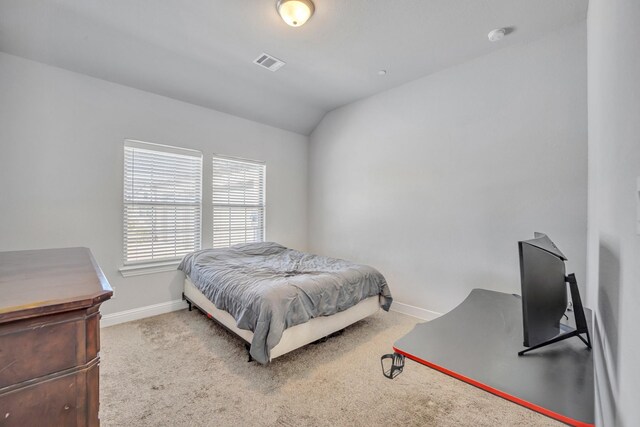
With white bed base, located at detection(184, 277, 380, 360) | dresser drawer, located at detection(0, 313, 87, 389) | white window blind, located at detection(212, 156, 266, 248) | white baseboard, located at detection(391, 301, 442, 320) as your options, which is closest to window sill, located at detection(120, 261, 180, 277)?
white bed base, located at detection(184, 277, 380, 360)

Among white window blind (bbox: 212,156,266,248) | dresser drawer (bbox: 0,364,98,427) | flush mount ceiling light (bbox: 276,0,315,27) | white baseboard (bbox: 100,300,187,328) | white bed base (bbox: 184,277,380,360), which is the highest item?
flush mount ceiling light (bbox: 276,0,315,27)

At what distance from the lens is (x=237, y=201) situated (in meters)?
4.08

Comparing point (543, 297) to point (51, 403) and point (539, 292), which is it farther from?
point (51, 403)

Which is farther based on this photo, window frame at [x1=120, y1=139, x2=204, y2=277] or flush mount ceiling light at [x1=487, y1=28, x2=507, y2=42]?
window frame at [x1=120, y1=139, x2=204, y2=277]

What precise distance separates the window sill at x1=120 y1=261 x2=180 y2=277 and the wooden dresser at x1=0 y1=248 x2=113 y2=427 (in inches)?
96.8

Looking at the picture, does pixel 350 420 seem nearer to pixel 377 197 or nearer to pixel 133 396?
pixel 133 396

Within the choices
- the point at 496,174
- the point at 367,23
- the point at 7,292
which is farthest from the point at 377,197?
the point at 7,292

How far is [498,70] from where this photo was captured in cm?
277

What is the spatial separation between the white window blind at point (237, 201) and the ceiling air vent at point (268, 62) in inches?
55.8

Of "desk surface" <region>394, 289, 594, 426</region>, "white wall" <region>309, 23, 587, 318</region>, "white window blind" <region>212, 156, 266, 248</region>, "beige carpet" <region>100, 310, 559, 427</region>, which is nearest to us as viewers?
"desk surface" <region>394, 289, 594, 426</region>

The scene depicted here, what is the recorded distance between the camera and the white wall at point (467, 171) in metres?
2.40

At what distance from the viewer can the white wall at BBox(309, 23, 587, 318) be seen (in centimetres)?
240

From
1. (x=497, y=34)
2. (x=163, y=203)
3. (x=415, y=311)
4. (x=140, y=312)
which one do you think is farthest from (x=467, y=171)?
(x=140, y=312)

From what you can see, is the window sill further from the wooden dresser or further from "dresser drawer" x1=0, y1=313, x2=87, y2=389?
"dresser drawer" x1=0, y1=313, x2=87, y2=389
